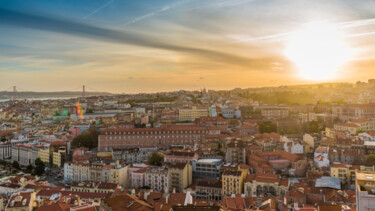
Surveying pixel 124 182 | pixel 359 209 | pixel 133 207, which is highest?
pixel 359 209

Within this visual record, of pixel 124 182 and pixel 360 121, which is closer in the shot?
pixel 124 182

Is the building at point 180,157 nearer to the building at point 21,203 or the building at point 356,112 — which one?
the building at point 21,203

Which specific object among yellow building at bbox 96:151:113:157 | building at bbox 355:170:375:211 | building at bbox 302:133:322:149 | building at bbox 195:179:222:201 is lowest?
building at bbox 195:179:222:201

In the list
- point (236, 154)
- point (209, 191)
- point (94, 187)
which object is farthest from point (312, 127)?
point (94, 187)

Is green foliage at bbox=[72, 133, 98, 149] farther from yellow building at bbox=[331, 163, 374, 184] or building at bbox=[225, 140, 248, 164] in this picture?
yellow building at bbox=[331, 163, 374, 184]

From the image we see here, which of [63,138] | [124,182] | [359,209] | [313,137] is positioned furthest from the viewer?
[63,138]

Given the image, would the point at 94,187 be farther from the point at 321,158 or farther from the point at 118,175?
the point at 321,158

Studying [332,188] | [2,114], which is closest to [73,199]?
[332,188]

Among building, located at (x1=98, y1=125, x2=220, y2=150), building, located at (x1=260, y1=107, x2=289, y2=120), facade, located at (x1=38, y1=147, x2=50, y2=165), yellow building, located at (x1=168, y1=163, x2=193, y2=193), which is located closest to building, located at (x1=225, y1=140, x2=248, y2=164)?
yellow building, located at (x1=168, y1=163, x2=193, y2=193)

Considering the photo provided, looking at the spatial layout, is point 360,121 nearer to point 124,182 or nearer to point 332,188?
point 332,188
